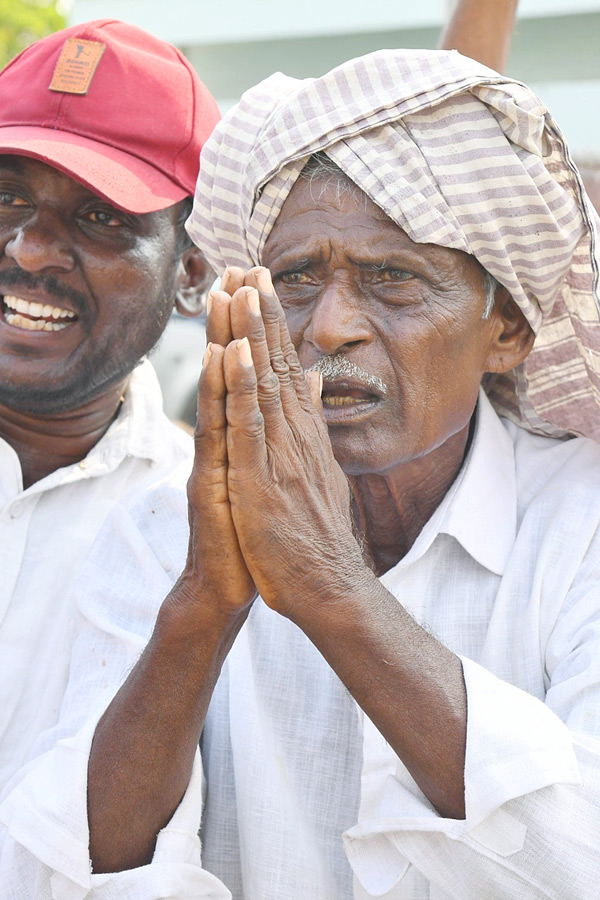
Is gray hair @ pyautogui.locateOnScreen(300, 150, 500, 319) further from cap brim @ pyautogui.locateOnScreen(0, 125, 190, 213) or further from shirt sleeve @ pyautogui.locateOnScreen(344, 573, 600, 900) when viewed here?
shirt sleeve @ pyautogui.locateOnScreen(344, 573, 600, 900)

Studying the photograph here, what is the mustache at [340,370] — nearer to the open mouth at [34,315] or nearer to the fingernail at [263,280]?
the fingernail at [263,280]

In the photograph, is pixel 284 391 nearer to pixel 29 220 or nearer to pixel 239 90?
pixel 29 220

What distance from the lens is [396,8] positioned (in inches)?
355

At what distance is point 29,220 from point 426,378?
1277 mm

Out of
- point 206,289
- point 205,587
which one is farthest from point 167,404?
point 205,587

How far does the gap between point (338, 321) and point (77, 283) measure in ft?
3.34

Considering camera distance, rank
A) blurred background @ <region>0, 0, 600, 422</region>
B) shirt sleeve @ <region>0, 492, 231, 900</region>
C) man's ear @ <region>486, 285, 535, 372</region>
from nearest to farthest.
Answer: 1. shirt sleeve @ <region>0, 492, 231, 900</region>
2. man's ear @ <region>486, 285, 535, 372</region>
3. blurred background @ <region>0, 0, 600, 422</region>

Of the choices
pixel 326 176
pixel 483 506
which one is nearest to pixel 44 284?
pixel 326 176

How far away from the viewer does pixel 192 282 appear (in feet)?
11.1

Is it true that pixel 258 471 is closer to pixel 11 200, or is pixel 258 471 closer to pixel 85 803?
pixel 85 803

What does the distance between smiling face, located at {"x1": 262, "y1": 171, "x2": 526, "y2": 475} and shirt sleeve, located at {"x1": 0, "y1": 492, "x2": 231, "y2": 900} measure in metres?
0.57

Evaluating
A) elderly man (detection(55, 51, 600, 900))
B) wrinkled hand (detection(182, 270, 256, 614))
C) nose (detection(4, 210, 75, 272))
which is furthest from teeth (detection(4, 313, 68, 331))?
wrinkled hand (detection(182, 270, 256, 614))

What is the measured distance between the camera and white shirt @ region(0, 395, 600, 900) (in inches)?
68.9

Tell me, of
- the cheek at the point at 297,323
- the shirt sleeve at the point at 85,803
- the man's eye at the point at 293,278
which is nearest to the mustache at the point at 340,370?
the cheek at the point at 297,323
